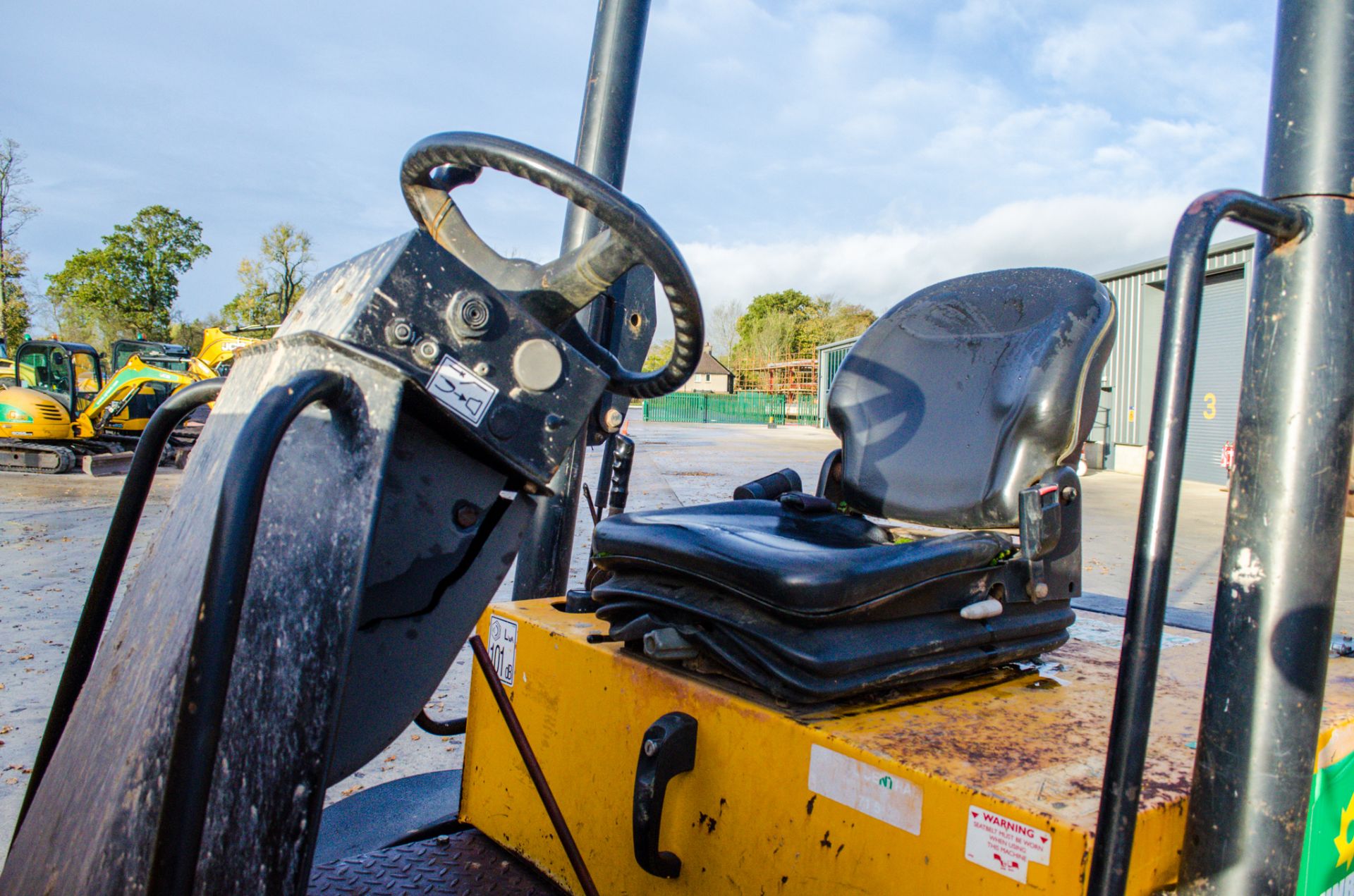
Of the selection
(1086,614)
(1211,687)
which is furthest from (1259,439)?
(1086,614)

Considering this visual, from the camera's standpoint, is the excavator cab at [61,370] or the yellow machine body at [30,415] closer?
the yellow machine body at [30,415]

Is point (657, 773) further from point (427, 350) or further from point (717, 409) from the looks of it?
point (717, 409)

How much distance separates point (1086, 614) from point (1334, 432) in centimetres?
189

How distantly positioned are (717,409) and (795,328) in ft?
65.5

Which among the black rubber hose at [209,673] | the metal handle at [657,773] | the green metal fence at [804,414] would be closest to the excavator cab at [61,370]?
the metal handle at [657,773]

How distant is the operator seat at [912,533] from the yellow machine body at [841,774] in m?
0.06

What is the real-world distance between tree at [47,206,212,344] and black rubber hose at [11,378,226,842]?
41619 mm

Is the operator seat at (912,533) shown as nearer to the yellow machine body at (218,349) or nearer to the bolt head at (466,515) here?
the bolt head at (466,515)

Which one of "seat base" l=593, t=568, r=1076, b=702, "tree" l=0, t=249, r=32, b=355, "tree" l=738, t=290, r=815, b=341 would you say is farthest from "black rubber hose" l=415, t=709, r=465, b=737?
"tree" l=738, t=290, r=815, b=341

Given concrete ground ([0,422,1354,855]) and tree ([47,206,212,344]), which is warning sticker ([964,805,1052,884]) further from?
tree ([47,206,212,344])

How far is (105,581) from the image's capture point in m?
1.09

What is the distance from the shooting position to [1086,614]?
2496 millimetres

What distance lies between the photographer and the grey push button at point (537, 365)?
924 millimetres

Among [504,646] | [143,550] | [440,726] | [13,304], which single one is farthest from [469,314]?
[13,304]
